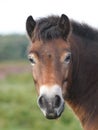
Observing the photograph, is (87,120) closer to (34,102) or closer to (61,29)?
(61,29)

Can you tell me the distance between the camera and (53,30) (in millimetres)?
6918

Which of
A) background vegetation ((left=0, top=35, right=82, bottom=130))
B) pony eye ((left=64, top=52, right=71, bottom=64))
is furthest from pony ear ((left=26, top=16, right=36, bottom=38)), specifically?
background vegetation ((left=0, top=35, right=82, bottom=130))

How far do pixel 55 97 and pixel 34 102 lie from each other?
15.5 m

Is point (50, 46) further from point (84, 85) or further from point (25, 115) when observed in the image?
point (25, 115)

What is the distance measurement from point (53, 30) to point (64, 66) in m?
0.56

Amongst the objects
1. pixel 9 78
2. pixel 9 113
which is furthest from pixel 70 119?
pixel 9 78

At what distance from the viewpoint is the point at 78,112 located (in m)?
7.39

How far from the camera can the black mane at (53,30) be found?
689 cm

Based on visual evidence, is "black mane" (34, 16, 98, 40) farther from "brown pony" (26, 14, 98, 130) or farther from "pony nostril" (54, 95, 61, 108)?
"pony nostril" (54, 95, 61, 108)

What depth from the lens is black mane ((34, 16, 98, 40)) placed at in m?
6.89

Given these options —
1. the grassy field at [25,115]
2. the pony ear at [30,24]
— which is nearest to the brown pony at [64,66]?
the pony ear at [30,24]

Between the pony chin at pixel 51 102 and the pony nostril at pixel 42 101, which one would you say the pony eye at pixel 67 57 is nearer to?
the pony chin at pixel 51 102

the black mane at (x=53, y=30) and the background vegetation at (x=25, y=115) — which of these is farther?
the background vegetation at (x=25, y=115)

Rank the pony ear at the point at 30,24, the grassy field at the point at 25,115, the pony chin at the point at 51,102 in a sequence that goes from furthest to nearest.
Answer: the grassy field at the point at 25,115
the pony ear at the point at 30,24
the pony chin at the point at 51,102
